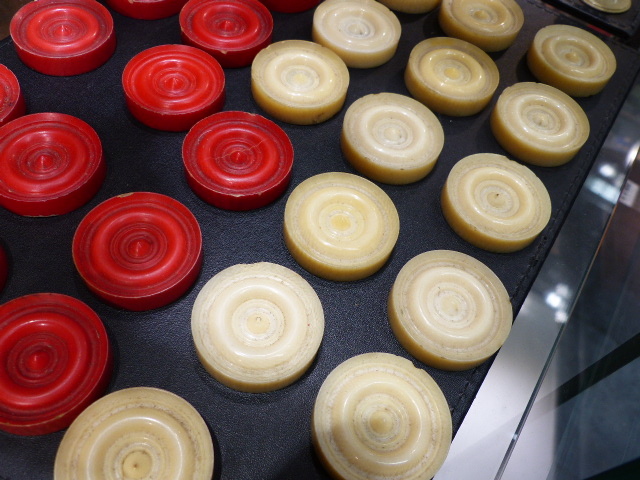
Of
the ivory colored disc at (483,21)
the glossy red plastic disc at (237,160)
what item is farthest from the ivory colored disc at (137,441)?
the ivory colored disc at (483,21)

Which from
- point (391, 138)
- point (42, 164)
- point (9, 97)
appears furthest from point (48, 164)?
point (391, 138)

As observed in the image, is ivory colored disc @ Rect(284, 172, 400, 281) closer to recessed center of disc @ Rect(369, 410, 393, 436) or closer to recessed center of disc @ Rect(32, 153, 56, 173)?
recessed center of disc @ Rect(369, 410, 393, 436)

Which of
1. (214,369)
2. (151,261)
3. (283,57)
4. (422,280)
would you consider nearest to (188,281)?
(151,261)

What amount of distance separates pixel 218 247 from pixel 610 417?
95 centimetres

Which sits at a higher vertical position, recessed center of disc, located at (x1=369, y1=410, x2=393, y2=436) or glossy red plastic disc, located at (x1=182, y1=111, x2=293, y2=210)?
glossy red plastic disc, located at (x1=182, y1=111, x2=293, y2=210)

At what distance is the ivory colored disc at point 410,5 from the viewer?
1.85 m

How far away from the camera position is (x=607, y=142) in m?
1.71

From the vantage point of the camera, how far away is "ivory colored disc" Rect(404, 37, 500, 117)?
162cm

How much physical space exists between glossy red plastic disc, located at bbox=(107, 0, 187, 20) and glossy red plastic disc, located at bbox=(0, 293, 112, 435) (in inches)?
37.8

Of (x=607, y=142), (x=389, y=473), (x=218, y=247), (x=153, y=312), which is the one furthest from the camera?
(x=607, y=142)

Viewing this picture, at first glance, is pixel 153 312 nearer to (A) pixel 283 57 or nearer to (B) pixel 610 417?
(A) pixel 283 57

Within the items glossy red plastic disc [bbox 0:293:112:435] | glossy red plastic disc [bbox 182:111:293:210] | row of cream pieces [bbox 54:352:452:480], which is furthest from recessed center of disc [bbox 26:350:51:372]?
glossy red plastic disc [bbox 182:111:293:210]

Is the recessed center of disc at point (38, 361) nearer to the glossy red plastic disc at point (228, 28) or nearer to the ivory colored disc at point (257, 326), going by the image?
the ivory colored disc at point (257, 326)

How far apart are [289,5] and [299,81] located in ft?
1.24
